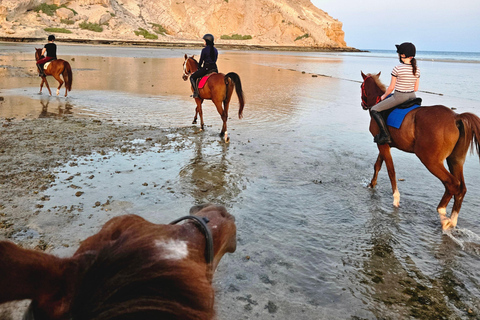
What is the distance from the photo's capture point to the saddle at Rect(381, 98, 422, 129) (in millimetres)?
4902

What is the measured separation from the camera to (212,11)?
88875mm

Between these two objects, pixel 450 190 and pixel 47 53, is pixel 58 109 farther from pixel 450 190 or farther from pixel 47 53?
pixel 450 190

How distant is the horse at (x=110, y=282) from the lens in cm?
85

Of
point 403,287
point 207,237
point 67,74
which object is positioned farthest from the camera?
point 67,74

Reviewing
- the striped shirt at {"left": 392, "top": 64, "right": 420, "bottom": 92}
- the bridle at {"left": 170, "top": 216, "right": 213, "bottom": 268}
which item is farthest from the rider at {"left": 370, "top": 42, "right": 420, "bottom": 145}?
the bridle at {"left": 170, "top": 216, "right": 213, "bottom": 268}

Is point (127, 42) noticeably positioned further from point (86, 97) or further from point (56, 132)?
point (56, 132)

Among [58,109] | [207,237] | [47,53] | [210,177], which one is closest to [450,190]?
[210,177]

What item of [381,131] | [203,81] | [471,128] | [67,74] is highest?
[203,81]

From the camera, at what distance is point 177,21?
86125 millimetres

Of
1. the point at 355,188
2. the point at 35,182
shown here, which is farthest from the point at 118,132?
the point at 355,188

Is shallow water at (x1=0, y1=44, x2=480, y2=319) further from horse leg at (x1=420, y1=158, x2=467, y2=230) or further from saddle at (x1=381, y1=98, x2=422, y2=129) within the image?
saddle at (x1=381, y1=98, x2=422, y2=129)

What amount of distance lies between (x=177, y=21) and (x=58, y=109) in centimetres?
8372

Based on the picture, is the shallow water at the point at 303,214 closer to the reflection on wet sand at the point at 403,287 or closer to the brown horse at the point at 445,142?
the reflection on wet sand at the point at 403,287

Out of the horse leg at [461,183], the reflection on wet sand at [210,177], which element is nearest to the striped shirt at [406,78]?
the horse leg at [461,183]
